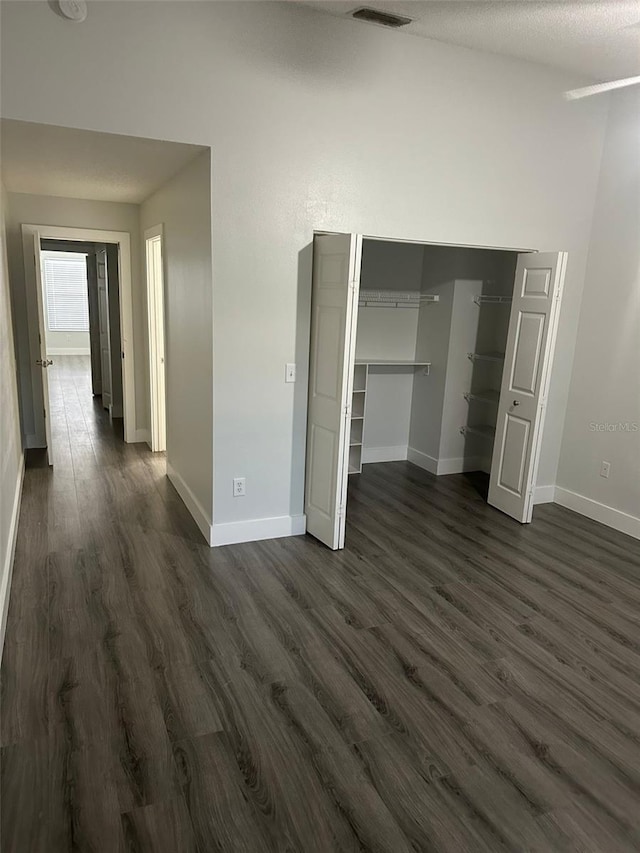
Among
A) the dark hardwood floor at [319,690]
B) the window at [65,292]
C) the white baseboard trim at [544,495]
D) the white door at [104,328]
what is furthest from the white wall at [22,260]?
the window at [65,292]

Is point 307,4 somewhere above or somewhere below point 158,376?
above

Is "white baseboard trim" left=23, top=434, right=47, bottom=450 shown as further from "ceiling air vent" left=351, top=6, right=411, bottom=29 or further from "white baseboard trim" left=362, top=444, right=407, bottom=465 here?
"ceiling air vent" left=351, top=6, right=411, bottom=29

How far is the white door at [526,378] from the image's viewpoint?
13.6 ft

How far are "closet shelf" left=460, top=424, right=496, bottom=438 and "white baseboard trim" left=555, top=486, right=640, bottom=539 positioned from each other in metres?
0.85

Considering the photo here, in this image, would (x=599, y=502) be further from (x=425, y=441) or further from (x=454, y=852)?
(x=454, y=852)

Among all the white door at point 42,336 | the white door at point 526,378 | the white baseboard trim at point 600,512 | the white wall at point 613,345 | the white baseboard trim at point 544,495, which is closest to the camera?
the white door at point 526,378

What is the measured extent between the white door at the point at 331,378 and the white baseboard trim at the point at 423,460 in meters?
2.01

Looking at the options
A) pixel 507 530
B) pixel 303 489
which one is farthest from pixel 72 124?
pixel 507 530

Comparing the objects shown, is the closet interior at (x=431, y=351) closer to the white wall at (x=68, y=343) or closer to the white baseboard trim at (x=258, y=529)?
the white baseboard trim at (x=258, y=529)

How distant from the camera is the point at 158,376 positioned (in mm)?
5914

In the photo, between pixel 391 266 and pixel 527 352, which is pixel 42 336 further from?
pixel 527 352

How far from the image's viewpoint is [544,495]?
5.01m

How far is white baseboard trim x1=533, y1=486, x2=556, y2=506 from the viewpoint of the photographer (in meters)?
4.97

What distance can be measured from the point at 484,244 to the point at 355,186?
1.10 m
